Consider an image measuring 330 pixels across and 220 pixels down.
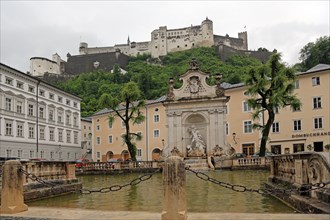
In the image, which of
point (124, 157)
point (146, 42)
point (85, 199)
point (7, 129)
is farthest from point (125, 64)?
point (85, 199)

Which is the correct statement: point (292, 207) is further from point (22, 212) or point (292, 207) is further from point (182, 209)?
point (22, 212)

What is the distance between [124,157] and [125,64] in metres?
74.7

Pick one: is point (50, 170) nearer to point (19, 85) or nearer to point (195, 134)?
point (195, 134)

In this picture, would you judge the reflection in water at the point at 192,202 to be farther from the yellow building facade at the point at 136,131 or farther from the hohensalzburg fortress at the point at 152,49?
the hohensalzburg fortress at the point at 152,49

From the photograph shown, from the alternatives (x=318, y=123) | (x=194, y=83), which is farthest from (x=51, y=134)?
(x=318, y=123)

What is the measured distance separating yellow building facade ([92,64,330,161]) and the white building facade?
35.5 feet

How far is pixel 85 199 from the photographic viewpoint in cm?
1191

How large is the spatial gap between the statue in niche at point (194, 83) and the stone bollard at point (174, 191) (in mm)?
29110

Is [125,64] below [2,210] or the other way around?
the other way around

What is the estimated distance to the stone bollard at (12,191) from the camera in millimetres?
8023

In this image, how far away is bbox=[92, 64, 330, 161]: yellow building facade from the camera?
147 ft

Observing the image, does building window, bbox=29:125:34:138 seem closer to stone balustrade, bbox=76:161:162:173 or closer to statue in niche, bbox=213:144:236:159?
stone balustrade, bbox=76:161:162:173

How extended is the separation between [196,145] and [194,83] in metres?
6.02

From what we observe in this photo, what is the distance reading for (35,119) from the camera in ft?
168
